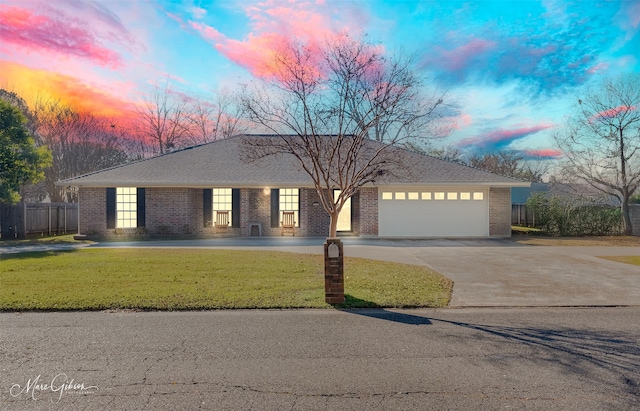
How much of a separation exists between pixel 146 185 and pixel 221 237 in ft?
13.4

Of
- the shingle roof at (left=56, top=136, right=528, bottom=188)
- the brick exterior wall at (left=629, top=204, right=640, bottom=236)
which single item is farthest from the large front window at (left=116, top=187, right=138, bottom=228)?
the brick exterior wall at (left=629, top=204, right=640, bottom=236)

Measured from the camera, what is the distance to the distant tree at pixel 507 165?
43.9 meters

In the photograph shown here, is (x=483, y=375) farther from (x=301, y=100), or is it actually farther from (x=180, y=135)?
(x=180, y=135)

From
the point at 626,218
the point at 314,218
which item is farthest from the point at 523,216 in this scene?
the point at 314,218

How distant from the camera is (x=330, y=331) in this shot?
5465 millimetres

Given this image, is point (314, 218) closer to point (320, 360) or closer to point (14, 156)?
point (14, 156)

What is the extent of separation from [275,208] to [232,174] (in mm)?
2657

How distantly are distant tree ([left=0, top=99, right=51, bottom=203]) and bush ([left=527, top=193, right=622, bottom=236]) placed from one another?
A: 25.3 metres

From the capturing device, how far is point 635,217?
68.8 ft

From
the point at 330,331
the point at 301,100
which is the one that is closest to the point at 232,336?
the point at 330,331

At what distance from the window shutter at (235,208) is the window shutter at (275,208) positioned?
1602 millimetres

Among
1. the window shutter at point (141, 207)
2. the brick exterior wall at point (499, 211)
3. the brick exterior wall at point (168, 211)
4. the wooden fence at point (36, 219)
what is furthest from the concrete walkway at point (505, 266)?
the wooden fence at point (36, 219)

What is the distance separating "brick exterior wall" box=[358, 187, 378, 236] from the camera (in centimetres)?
1842

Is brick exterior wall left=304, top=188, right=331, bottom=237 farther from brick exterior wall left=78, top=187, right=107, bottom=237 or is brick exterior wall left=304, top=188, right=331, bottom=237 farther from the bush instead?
the bush
